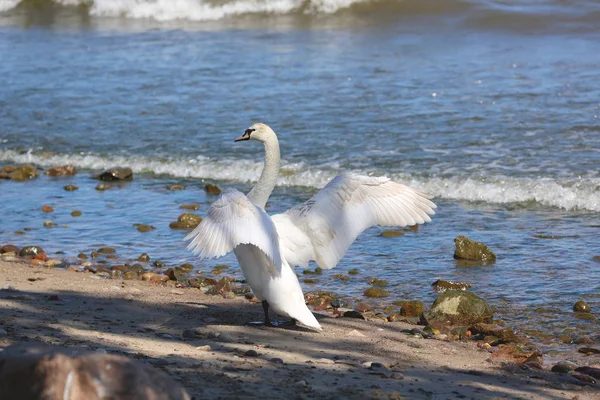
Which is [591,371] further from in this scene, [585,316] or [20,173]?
[20,173]

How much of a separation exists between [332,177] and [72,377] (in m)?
8.55

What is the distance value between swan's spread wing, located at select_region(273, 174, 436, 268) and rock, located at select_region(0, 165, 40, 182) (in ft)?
21.9

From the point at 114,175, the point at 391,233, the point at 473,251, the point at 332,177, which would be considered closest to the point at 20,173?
the point at 114,175

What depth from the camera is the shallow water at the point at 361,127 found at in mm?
8844

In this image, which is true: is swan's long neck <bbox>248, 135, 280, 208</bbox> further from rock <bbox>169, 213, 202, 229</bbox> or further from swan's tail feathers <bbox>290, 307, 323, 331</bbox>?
rock <bbox>169, 213, 202, 229</bbox>

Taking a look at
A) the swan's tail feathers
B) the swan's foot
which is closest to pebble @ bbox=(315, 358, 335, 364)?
the swan's tail feathers

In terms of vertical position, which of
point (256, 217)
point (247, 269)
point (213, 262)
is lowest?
point (213, 262)

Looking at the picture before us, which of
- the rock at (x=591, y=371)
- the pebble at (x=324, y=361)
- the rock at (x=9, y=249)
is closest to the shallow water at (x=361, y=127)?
the rock at (x=9, y=249)

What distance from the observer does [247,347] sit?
568 centimetres

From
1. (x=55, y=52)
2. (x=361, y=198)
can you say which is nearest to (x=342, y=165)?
(x=361, y=198)

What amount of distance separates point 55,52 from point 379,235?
14.3m

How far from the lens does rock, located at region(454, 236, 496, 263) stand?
27.8 ft

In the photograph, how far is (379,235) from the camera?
944 cm

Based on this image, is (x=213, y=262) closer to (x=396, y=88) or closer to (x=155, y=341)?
(x=155, y=341)
